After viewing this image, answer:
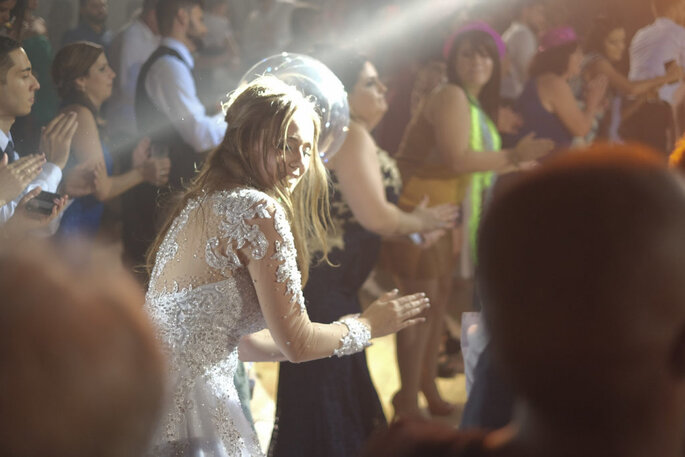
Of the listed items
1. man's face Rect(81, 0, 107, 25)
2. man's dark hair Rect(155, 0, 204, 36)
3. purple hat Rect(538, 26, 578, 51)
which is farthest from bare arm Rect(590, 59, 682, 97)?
man's face Rect(81, 0, 107, 25)

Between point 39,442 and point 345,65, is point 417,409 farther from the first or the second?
point 39,442

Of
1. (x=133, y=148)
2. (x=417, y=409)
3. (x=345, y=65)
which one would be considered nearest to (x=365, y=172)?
(x=345, y=65)

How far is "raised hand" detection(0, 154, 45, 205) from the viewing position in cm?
239

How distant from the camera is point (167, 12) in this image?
326 centimetres

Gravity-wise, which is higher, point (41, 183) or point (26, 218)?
point (41, 183)

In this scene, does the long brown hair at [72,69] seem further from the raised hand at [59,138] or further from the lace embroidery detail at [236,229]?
the lace embroidery detail at [236,229]

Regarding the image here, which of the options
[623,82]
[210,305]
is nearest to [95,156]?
[210,305]

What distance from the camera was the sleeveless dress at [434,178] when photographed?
3.54 metres

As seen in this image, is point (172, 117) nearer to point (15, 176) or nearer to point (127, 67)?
point (127, 67)

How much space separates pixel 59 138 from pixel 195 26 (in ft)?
2.93

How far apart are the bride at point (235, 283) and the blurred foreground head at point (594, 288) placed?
95 cm

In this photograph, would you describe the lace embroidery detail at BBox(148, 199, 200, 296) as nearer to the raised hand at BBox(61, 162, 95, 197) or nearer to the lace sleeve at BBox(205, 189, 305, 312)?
the lace sleeve at BBox(205, 189, 305, 312)

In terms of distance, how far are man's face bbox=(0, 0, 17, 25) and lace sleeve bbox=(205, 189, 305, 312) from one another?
151 centimetres

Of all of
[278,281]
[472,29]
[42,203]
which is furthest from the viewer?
[472,29]
